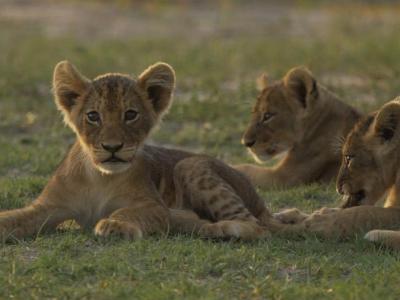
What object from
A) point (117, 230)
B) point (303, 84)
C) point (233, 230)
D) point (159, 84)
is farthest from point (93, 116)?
point (303, 84)

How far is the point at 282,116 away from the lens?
343 inches

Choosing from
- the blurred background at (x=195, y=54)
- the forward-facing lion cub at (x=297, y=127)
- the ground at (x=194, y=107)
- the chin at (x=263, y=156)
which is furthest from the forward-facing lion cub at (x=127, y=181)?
the blurred background at (x=195, y=54)

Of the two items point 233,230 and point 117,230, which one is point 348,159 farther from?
point 117,230

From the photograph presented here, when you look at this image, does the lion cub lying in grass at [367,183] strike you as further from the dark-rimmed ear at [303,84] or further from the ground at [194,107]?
the dark-rimmed ear at [303,84]

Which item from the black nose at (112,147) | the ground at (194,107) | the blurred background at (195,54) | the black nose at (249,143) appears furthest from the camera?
the blurred background at (195,54)

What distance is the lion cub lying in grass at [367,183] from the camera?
632 centimetres

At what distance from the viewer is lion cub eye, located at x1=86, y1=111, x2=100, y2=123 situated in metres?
6.14

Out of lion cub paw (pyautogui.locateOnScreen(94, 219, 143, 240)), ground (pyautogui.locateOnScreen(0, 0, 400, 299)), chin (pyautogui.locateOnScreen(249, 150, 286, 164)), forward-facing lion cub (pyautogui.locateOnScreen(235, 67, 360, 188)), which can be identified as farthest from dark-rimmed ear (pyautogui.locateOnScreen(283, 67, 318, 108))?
lion cub paw (pyautogui.locateOnScreen(94, 219, 143, 240))

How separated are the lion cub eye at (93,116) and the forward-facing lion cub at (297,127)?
2512 millimetres

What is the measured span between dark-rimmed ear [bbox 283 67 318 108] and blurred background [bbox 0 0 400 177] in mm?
931

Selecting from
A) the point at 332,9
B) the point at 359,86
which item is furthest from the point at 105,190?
the point at 332,9

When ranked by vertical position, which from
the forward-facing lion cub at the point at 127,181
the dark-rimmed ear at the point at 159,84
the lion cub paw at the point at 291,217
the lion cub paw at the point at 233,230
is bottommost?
the lion cub paw at the point at 291,217

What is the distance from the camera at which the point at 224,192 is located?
641 cm

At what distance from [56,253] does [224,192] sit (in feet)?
3.95
